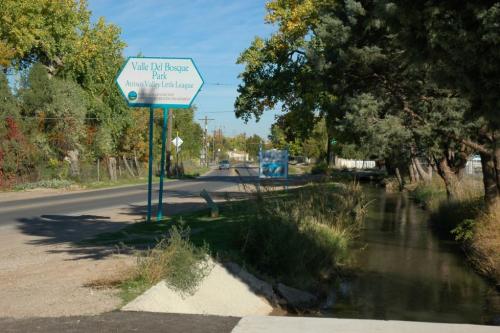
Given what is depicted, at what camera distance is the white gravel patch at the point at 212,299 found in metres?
7.60

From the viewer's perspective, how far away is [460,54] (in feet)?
23.2

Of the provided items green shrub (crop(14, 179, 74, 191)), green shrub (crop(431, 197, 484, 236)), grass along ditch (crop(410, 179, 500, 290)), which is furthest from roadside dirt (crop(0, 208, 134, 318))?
green shrub (crop(14, 179, 74, 191))

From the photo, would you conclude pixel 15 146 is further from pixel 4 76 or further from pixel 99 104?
pixel 99 104

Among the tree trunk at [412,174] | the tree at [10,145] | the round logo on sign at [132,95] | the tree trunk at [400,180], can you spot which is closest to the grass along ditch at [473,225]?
the round logo on sign at [132,95]

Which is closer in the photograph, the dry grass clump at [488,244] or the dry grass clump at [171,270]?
the dry grass clump at [171,270]

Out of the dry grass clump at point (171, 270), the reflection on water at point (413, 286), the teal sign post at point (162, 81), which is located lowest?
the reflection on water at point (413, 286)

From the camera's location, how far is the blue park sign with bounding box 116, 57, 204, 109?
1691cm

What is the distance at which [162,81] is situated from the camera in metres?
16.9

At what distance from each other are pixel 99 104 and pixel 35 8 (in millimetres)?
8089

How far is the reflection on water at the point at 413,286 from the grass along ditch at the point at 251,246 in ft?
2.25

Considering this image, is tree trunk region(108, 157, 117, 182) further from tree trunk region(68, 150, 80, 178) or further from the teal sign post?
the teal sign post

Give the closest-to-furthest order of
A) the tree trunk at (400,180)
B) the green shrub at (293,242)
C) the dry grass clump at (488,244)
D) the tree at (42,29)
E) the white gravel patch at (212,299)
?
the white gravel patch at (212,299) → the green shrub at (293,242) → the dry grass clump at (488,244) → the tree trunk at (400,180) → the tree at (42,29)

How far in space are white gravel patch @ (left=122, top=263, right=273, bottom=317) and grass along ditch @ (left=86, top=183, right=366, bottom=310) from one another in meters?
0.20

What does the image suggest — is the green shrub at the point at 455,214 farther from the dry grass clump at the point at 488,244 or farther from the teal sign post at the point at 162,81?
the teal sign post at the point at 162,81
